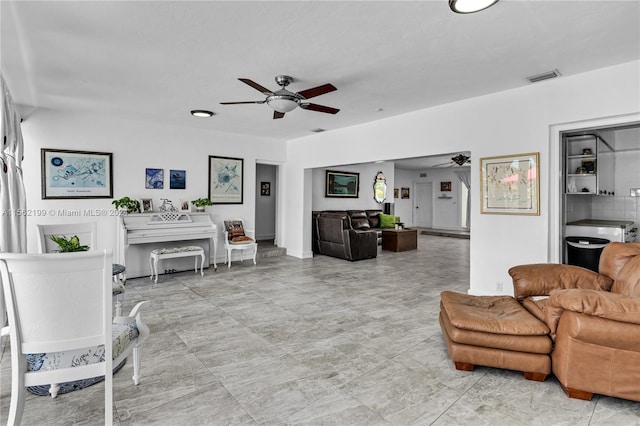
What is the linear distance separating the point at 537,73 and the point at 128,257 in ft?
20.1

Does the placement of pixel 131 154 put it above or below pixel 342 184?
above

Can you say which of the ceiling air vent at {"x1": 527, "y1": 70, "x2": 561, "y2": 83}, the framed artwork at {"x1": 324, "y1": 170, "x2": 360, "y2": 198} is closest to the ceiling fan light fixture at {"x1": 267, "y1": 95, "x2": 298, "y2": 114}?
the ceiling air vent at {"x1": 527, "y1": 70, "x2": 561, "y2": 83}

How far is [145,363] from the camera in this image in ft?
8.45

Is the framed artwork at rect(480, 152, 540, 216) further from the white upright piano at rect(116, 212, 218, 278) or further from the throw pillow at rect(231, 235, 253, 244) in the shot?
the white upright piano at rect(116, 212, 218, 278)

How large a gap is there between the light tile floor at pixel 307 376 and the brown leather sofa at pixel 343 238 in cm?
259

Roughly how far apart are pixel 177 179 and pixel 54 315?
4762mm

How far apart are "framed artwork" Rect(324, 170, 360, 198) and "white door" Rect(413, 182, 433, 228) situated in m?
5.44

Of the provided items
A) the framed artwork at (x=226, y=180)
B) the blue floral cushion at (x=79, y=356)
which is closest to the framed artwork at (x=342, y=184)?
the framed artwork at (x=226, y=180)

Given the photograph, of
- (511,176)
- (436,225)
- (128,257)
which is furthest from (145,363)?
(436,225)

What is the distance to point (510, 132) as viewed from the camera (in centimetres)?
398

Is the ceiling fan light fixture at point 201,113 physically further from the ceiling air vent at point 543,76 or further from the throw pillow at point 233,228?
the ceiling air vent at point 543,76

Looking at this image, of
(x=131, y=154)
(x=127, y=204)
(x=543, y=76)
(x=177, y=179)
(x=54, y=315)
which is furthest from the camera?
(x=177, y=179)

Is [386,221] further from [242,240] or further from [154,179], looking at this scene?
[154,179]

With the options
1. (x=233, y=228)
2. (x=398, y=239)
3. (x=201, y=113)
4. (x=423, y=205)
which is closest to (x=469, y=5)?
(x=201, y=113)
